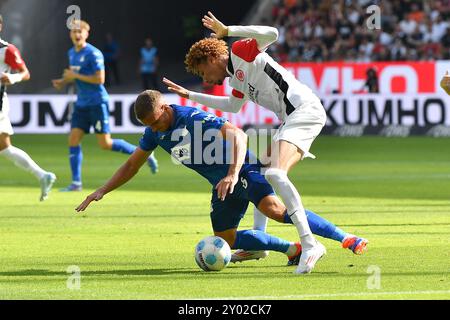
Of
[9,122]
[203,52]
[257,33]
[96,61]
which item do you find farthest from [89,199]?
[96,61]

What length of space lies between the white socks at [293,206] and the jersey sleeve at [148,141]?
0.96 m

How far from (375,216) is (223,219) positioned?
4310 millimetres

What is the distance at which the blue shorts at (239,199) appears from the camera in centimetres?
926

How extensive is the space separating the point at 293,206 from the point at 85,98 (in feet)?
28.9

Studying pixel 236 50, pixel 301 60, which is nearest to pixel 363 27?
pixel 301 60

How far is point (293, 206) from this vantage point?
30.2 ft

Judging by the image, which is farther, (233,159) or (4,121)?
(4,121)

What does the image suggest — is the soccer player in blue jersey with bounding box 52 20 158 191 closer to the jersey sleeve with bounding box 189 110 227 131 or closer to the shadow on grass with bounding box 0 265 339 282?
the shadow on grass with bounding box 0 265 339 282

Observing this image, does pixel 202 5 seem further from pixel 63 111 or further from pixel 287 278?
pixel 287 278

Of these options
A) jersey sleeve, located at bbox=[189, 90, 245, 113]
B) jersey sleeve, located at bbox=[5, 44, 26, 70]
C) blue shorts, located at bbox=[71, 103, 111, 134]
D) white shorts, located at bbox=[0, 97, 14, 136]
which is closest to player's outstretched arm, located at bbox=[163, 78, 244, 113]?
jersey sleeve, located at bbox=[189, 90, 245, 113]

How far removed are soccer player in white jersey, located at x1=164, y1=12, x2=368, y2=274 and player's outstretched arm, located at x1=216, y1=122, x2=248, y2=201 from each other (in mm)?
461

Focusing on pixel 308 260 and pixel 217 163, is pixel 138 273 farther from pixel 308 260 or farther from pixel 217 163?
pixel 308 260

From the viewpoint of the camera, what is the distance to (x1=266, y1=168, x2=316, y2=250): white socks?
916cm

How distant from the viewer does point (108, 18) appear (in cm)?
3953
